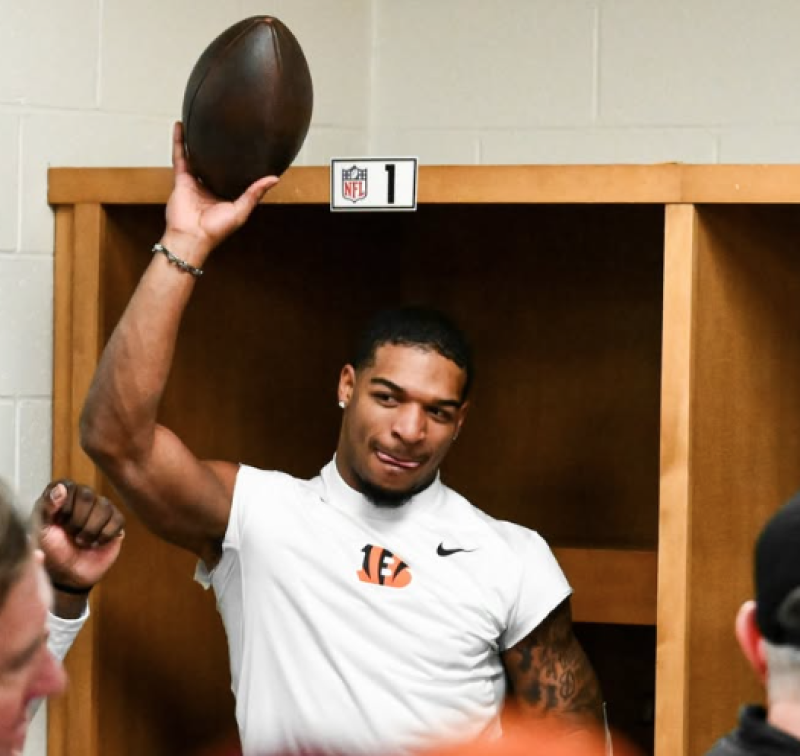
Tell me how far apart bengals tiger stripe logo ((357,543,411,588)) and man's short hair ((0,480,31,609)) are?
1.26 metres

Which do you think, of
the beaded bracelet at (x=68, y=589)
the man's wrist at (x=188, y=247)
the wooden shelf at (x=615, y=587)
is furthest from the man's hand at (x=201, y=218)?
the wooden shelf at (x=615, y=587)

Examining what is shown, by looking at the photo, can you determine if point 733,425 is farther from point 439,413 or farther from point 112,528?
point 112,528

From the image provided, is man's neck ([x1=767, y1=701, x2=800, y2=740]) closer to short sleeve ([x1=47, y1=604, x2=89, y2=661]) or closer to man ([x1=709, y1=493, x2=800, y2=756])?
man ([x1=709, y1=493, x2=800, y2=756])

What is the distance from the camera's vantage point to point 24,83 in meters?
2.61

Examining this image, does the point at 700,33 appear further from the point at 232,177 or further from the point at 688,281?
the point at 232,177

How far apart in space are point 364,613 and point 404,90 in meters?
1.38

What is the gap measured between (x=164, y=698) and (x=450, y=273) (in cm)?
A: 108

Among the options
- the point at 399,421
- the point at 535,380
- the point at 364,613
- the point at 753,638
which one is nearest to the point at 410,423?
the point at 399,421

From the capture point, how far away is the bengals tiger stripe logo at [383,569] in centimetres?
246

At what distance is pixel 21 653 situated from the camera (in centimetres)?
123

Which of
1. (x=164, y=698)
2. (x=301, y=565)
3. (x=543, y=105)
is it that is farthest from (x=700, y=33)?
(x=164, y=698)

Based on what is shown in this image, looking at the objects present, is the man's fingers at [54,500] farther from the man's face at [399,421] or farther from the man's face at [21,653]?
the man's face at [21,653]

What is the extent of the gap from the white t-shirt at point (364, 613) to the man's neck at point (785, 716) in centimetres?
118

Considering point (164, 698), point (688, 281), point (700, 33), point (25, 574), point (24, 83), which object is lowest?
point (164, 698)
